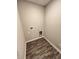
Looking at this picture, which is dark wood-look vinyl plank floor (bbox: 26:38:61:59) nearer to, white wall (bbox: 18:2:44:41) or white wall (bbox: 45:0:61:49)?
white wall (bbox: 45:0:61:49)

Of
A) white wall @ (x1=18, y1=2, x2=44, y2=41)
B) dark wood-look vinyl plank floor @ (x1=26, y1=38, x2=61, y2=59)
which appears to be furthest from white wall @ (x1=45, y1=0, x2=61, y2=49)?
white wall @ (x1=18, y1=2, x2=44, y2=41)

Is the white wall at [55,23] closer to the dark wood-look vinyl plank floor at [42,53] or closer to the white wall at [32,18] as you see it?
the dark wood-look vinyl plank floor at [42,53]

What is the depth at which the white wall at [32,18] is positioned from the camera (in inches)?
172

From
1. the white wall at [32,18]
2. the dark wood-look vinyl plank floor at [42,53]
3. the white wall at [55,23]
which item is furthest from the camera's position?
the white wall at [32,18]

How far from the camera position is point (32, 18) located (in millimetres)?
4891

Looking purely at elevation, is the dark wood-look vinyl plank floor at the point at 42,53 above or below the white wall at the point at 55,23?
below

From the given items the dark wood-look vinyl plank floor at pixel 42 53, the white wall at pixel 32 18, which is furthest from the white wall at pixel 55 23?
the white wall at pixel 32 18

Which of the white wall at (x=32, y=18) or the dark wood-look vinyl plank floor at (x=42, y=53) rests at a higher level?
the white wall at (x=32, y=18)

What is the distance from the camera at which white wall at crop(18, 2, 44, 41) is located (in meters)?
4.36

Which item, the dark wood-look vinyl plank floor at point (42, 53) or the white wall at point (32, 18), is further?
the white wall at point (32, 18)

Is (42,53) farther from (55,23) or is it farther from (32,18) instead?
(32,18)

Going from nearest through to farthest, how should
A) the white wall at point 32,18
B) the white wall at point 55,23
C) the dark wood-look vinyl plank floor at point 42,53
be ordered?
→ the dark wood-look vinyl plank floor at point 42,53
the white wall at point 55,23
the white wall at point 32,18
